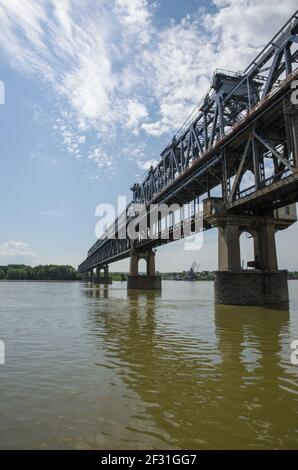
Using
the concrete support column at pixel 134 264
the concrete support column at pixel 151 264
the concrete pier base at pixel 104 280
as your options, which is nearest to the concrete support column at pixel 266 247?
the concrete support column at pixel 151 264

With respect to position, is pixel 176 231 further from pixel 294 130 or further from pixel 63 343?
pixel 63 343

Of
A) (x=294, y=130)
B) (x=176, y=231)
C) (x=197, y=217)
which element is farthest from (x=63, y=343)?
(x=176, y=231)

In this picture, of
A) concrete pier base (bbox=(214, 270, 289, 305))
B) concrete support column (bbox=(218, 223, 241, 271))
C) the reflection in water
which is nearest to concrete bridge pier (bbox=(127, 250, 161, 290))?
concrete support column (bbox=(218, 223, 241, 271))

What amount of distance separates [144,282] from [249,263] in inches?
1666

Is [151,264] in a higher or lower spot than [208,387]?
higher

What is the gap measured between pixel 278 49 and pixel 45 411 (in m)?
31.9

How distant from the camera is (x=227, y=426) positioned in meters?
5.28

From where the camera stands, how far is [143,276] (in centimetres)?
7506

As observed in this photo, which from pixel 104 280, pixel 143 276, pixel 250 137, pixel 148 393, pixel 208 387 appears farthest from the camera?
pixel 104 280

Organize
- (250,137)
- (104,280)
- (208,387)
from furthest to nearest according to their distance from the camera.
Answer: (104,280)
(250,137)
(208,387)

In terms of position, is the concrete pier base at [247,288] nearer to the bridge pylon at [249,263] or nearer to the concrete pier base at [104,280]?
the bridge pylon at [249,263]

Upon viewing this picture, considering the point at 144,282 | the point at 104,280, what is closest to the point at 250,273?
the point at 144,282

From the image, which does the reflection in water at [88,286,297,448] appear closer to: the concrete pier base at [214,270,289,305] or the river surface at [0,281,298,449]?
the river surface at [0,281,298,449]

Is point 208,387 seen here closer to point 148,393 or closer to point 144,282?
point 148,393
